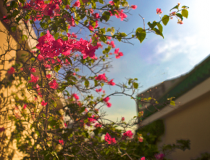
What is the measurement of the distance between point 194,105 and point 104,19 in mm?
4294

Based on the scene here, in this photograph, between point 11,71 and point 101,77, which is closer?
point 101,77

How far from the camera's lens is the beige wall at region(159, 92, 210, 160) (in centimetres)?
394

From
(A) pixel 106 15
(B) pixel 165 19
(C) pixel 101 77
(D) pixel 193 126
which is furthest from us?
(D) pixel 193 126

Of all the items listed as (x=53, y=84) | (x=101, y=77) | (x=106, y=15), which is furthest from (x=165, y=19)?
(x=53, y=84)

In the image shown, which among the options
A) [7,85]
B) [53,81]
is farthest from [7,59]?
[53,81]

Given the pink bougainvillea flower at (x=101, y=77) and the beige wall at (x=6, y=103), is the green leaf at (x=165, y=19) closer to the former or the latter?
the pink bougainvillea flower at (x=101, y=77)

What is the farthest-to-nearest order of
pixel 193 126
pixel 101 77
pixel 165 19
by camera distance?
pixel 193 126 < pixel 101 77 < pixel 165 19

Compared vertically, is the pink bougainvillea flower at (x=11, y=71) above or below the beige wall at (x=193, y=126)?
above

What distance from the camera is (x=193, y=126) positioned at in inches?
174

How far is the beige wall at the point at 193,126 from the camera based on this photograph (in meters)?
3.94

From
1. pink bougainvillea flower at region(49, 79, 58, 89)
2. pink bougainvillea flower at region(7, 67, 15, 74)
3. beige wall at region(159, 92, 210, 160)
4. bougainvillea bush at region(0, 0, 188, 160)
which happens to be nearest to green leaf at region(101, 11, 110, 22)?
bougainvillea bush at region(0, 0, 188, 160)

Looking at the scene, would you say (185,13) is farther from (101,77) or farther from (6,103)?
(6,103)

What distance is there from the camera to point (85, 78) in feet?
6.70

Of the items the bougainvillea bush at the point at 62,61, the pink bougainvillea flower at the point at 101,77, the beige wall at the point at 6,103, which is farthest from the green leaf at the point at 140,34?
the beige wall at the point at 6,103
